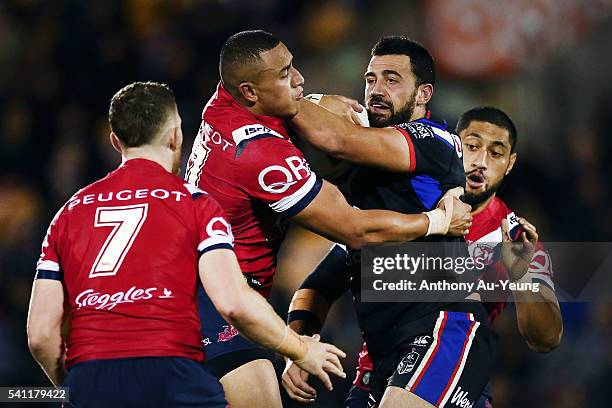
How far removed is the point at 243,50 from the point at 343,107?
0.69m

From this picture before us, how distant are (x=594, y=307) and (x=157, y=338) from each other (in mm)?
6008

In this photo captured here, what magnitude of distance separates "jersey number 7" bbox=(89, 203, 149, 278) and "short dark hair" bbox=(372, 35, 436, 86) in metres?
2.05

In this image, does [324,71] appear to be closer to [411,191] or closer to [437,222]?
[411,191]

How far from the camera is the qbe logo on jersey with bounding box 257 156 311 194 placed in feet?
16.6

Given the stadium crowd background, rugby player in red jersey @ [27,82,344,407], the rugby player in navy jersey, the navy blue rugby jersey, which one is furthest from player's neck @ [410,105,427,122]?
the stadium crowd background

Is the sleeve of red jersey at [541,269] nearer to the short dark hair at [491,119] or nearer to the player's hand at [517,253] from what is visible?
the player's hand at [517,253]

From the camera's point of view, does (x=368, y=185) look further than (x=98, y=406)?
Yes

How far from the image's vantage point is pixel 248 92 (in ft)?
17.3

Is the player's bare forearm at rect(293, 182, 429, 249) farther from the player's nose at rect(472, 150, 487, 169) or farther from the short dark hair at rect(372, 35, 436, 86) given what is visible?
the player's nose at rect(472, 150, 487, 169)

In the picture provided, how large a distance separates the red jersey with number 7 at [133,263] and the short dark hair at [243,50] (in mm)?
1087

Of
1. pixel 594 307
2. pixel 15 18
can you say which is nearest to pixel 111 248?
pixel 594 307

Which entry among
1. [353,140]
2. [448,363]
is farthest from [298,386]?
[353,140]

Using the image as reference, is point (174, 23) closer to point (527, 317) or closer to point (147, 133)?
point (527, 317)

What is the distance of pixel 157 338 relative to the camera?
4160 mm
